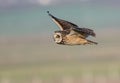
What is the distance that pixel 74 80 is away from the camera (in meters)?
6.43

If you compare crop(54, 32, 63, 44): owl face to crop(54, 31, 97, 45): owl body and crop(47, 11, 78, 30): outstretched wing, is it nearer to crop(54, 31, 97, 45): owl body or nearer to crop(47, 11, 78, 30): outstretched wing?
crop(54, 31, 97, 45): owl body

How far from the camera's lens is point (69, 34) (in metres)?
6.46

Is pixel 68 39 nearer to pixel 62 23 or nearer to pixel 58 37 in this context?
pixel 58 37

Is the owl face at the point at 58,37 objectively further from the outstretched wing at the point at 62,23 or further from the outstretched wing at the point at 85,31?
the outstretched wing at the point at 85,31

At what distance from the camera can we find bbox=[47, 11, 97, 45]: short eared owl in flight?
6422 mm

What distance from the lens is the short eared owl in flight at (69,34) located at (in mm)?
6422

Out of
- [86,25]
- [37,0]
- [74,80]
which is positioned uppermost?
[37,0]

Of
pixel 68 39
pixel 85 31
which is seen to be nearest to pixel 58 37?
pixel 68 39

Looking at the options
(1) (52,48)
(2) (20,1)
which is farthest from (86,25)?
A: (2) (20,1)

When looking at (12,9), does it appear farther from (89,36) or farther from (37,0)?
(89,36)

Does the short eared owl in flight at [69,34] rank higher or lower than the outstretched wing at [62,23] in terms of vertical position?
lower

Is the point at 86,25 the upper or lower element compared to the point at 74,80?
upper

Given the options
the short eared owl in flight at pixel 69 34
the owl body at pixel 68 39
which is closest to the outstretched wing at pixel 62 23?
the short eared owl in flight at pixel 69 34

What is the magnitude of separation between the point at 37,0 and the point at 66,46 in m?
0.93
